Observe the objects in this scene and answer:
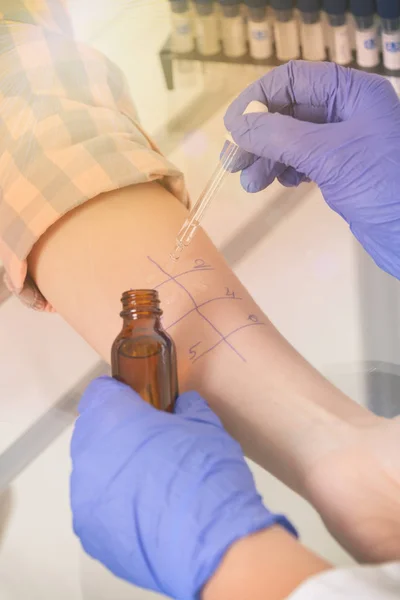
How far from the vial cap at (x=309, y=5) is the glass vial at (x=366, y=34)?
8 cm

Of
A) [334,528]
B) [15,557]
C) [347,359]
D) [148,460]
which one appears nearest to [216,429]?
[148,460]

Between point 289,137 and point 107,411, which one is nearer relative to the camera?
point 107,411

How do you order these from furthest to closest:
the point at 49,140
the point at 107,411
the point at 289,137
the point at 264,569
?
the point at 49,140 → the point at 289,137 → the point at 107,411 → the point at 264,569

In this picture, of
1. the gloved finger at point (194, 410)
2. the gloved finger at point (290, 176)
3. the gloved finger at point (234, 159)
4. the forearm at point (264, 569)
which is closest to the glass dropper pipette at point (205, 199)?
the gloved finger at point (234, 159)

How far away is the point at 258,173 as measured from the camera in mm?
927

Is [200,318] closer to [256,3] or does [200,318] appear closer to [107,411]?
[107,411]

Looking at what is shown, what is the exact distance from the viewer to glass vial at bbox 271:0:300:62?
5.08 ft

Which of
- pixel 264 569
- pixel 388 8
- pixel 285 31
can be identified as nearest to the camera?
pixel 264 569

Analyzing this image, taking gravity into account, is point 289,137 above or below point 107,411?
above

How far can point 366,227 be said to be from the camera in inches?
34.2

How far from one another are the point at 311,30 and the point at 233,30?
19 centimetres

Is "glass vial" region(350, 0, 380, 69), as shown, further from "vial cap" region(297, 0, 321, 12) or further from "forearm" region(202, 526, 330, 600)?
"forearm" region(202, 526, 330, 600)

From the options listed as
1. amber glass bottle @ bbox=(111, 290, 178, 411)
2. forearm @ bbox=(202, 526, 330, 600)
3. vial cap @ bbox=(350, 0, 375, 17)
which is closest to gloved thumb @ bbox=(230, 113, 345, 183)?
amber glass bottle @ bbox=(111, 290, 178, 411)

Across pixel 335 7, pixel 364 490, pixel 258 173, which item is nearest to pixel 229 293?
pixel 258 173
